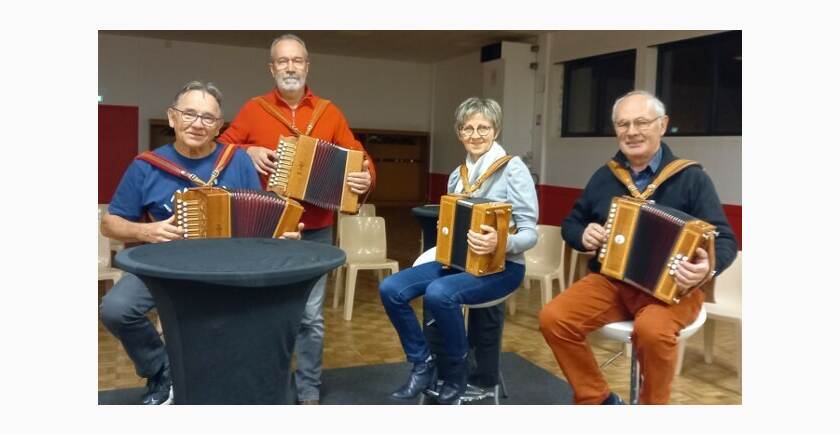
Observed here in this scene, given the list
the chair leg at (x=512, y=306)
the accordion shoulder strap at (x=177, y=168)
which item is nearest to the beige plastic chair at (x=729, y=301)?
the chair leg at (x=512, y=306)

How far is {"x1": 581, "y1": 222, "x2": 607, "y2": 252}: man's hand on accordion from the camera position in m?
2.42

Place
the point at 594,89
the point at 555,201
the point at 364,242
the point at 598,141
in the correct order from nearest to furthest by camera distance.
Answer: the point at 364,242, the point at 598,141, the point at 594,89, the point at 555,201

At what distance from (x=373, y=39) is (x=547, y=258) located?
562cm

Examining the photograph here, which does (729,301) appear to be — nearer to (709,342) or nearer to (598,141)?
(709,342)

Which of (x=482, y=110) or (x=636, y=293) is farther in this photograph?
(x=482, y=110)

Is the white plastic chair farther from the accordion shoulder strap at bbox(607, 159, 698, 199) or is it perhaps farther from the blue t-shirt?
the blue t-shirt

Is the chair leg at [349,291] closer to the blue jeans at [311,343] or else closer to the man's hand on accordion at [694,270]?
the blue jeans at [311,343]

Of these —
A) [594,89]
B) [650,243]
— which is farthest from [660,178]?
[594,89]

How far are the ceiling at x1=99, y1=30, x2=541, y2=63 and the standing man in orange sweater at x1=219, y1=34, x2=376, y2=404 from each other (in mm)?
5628

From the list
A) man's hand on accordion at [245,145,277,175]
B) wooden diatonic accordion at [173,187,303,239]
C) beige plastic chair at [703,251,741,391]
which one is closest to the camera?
wooden diatonic accordion at [173,187,303,239]

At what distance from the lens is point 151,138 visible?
32.5ft

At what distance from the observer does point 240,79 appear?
409 inches

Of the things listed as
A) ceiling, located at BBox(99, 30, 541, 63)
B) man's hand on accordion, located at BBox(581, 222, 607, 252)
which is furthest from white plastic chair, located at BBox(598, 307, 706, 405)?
ceiling, located at BBox(99, 30, 541, 63)

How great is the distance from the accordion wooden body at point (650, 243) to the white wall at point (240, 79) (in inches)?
314
